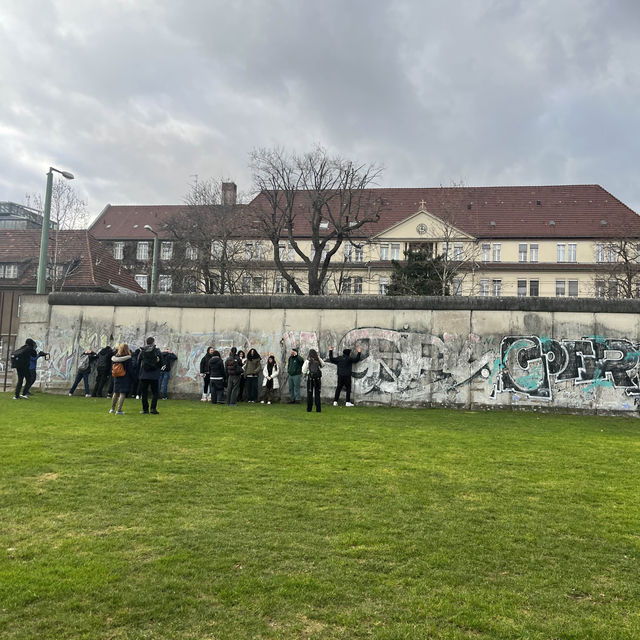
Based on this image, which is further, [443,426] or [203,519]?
[443,426]

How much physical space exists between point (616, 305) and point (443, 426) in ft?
22.9

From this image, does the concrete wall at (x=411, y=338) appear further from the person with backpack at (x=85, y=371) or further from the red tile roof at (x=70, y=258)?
the red tile roof at (x=70, y=258)

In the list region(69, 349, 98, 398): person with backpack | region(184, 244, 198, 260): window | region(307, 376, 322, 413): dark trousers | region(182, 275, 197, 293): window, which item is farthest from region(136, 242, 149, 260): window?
region(307, 376, 322, 413): dark trousers

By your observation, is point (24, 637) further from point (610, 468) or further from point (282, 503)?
point (610, 468)

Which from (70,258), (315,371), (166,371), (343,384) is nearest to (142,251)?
(70,258)

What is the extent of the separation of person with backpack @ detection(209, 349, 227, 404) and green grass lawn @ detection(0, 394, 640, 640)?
6.36m

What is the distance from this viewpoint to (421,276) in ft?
127

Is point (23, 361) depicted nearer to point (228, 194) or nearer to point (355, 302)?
point (355, 302)

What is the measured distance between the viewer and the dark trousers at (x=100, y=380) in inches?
689

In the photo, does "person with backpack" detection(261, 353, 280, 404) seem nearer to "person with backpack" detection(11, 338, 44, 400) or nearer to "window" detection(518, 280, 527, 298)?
"person with backpack" detection(11, 338, 44, 400)

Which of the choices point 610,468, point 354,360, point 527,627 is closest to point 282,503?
point 527,627

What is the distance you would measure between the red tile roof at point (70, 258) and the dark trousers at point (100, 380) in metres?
24.3

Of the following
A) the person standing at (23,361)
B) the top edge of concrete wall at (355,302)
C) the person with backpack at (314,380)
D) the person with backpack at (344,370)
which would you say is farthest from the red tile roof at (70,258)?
the person with backpack at (314,380)

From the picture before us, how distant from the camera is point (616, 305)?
1562 centimetres
